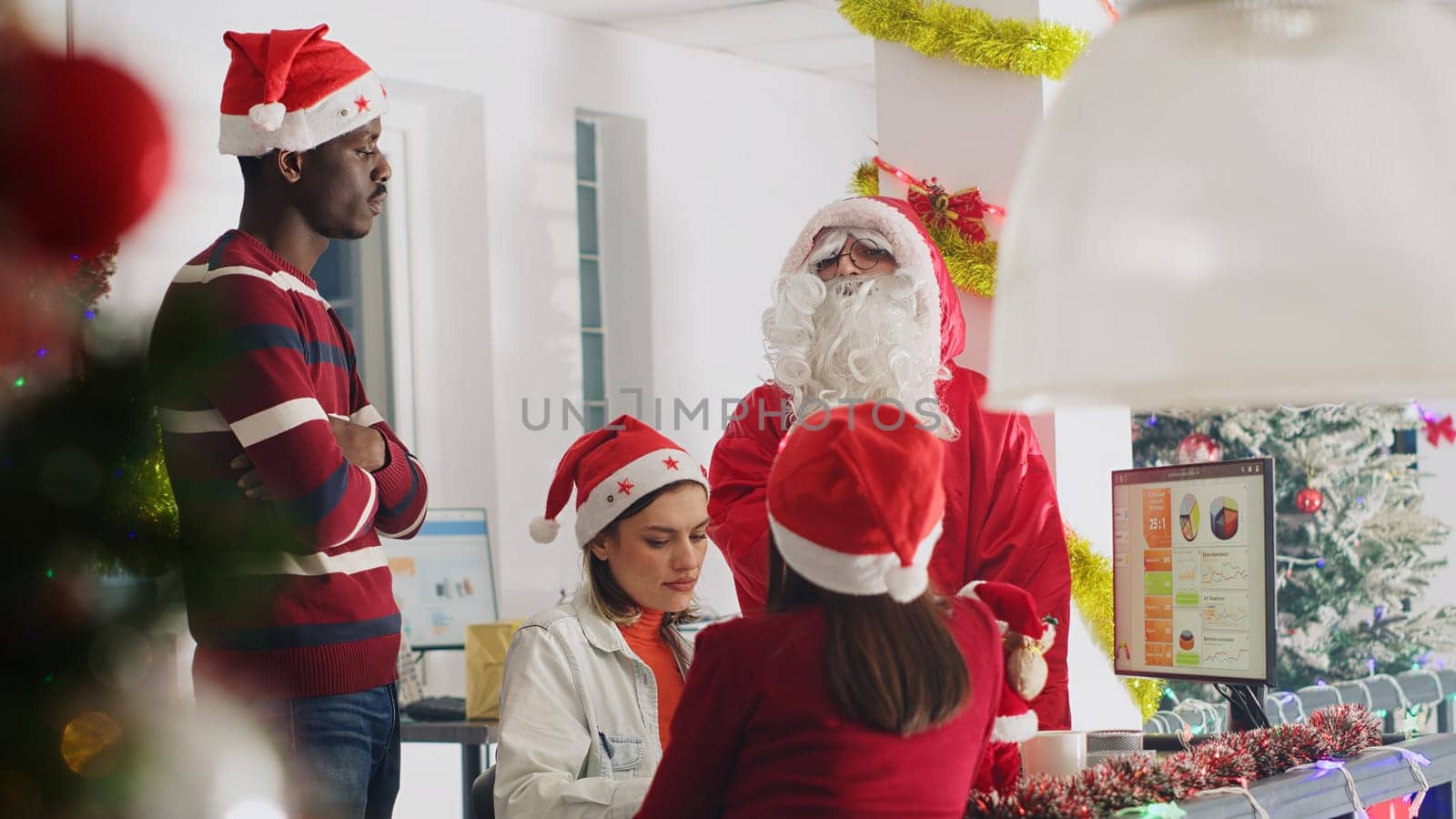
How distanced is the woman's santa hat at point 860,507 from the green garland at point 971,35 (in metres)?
1.64

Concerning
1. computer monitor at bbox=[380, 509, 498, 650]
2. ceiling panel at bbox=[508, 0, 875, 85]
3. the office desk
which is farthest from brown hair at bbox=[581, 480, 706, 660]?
ceiling panel at bbox=[508, 0, 875, 85]

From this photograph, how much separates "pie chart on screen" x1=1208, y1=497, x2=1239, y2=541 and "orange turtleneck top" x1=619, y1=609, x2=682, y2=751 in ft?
2.47

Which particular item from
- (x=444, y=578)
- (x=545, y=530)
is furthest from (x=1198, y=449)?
(x=545, y=530)

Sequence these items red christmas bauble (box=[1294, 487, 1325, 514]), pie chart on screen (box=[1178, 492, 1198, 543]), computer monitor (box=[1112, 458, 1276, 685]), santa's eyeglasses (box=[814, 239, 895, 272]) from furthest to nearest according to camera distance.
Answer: red christmas bauble (box=[1294, 487, 1325, 514])
santa's eyeglasses (box=[814, 239, 895, 272])
pie chart on screen (box=[1178, 492, 1198, 543])
computer monitor (box=[1112, 458, 1276, 685])

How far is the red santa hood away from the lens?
265cm

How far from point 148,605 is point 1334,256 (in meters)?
0.47

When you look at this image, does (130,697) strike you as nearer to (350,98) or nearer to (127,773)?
(127,773)

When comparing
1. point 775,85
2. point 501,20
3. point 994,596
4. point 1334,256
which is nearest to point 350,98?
point 994,596

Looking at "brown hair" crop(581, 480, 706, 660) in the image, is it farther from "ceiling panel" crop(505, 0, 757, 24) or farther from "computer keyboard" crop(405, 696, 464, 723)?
"ceiling panel" crop(505, 0, 757, 24)

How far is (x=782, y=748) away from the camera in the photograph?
53.6 inches

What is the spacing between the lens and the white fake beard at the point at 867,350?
258 centimetres

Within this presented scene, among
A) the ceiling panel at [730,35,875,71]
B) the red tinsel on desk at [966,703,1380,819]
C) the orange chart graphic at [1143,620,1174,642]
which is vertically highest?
the ceiling panel at [730,35,875,71]

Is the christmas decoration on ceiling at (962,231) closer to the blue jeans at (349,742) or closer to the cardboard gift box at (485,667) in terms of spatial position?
the cardboard gift box at (485,667)

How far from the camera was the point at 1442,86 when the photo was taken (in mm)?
623
